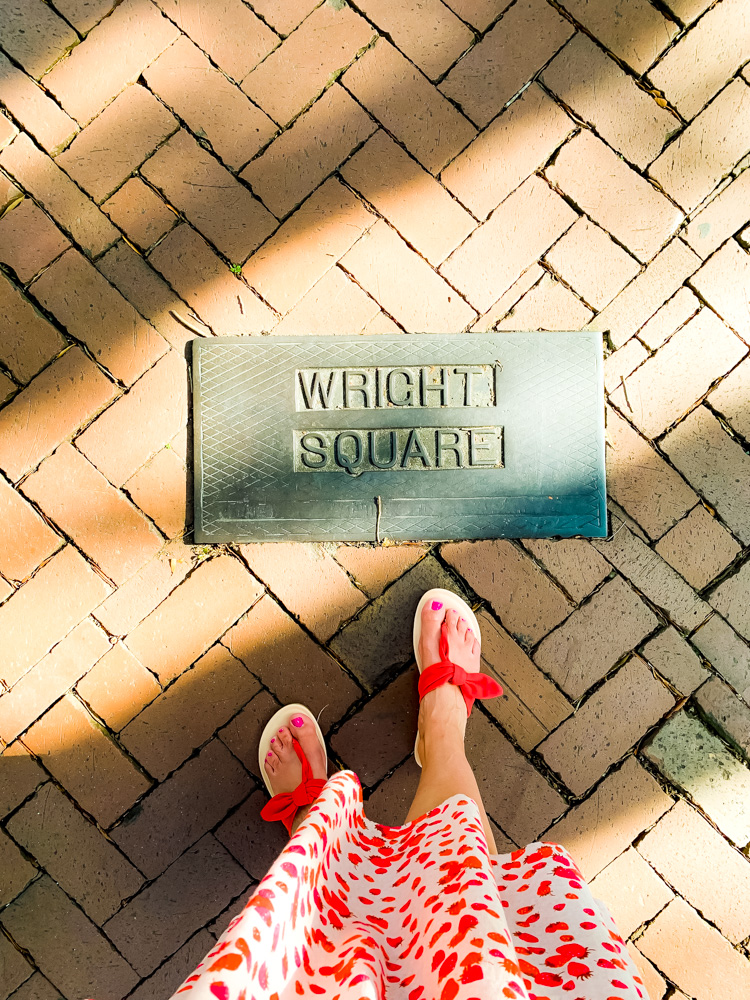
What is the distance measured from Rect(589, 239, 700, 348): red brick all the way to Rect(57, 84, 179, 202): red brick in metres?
1.61

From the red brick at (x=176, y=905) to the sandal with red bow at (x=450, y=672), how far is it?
2.41 ft

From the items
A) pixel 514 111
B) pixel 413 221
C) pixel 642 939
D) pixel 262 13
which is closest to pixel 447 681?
pixel 642 939

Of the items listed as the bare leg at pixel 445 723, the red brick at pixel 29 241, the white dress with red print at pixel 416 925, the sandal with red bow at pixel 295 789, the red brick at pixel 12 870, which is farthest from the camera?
the red brick at pixel 29 241

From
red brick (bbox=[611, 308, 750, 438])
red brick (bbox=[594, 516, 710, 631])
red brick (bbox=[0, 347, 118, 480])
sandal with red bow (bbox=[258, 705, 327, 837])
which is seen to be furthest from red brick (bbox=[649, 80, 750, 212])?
sandal with red bow (bbox=[258, 705, 327, 837])

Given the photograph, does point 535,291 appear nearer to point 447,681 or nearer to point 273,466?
point 273,466

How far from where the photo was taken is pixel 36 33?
2291 mm

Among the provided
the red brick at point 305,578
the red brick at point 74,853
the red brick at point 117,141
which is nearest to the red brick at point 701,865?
the red brick at point 305,578

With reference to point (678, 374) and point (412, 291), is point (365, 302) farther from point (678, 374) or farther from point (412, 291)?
point (678, 374)

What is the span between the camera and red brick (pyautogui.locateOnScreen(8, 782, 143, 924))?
2.18 m

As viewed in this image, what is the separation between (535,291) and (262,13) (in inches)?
51.6

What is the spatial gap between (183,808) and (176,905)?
30 centimetres

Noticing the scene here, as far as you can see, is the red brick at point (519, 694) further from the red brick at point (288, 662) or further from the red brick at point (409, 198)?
the red brick at point (409, 198)

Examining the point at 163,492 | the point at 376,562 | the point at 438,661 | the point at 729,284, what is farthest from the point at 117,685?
A: the point at 729,284

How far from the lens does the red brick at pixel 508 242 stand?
2.28m
